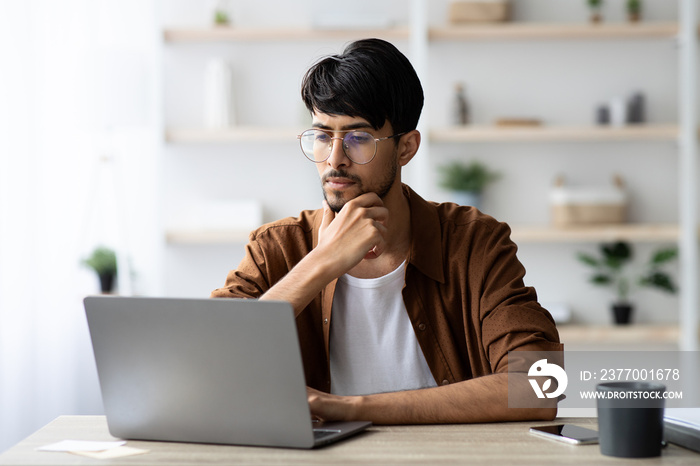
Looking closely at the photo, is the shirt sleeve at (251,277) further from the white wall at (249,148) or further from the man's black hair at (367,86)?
Answer: the white wall at (249,148)

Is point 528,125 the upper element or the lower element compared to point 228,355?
upper

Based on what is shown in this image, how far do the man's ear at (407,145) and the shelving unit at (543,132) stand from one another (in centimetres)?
163

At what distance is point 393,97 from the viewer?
1711mm

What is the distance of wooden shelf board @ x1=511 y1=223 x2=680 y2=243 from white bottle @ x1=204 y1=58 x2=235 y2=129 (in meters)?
1.38

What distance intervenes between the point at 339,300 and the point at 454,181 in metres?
1.91

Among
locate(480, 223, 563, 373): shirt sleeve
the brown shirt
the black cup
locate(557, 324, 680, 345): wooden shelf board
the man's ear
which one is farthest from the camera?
locate(557, 324, 680, 345): wooden shelf board

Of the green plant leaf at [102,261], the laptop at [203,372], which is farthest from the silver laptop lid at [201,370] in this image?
the green plant leaf at [102,261]

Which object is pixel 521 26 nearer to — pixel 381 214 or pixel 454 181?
pixel 454 181

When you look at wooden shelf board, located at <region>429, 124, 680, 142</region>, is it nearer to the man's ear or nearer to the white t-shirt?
the man's ear

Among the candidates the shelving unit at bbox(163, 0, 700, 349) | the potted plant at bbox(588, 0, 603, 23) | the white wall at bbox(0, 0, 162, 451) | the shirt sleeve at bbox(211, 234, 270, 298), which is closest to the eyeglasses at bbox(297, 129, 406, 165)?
the shirt sleeve at bbox(211, 234, 270, 298)

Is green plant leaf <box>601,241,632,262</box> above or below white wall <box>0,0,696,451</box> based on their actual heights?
below

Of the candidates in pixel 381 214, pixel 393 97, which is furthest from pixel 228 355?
pixel 393 97

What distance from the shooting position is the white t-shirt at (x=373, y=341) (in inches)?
66.2

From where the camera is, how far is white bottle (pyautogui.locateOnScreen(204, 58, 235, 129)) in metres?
3.54
